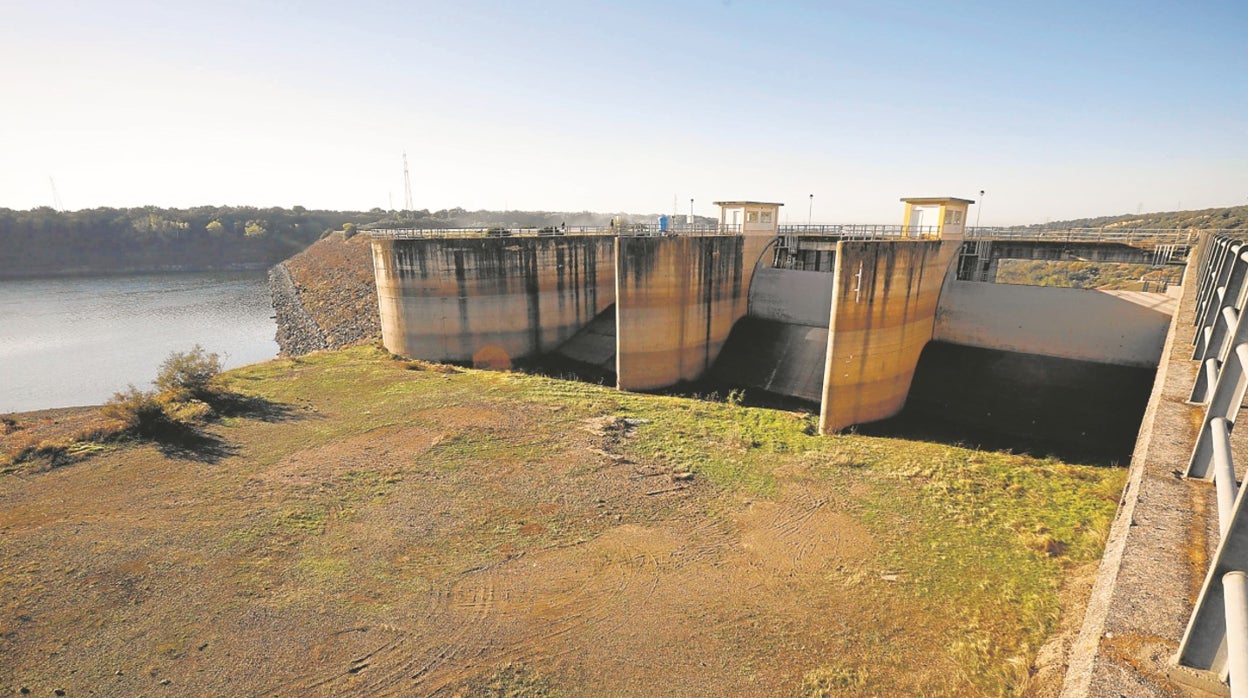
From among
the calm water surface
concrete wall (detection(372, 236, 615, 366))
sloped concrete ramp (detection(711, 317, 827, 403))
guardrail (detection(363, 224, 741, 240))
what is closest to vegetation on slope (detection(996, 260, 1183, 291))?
sloped concrete ramp (detection(711, 317, 827, 403))

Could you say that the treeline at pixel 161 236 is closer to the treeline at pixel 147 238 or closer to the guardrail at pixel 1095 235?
the treeline at pixel 147 238

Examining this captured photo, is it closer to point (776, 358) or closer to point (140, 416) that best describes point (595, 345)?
point (776, 358)

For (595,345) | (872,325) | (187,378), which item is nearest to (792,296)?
(872,325)

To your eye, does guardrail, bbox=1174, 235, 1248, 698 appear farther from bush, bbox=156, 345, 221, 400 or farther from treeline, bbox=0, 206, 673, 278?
treeline, bbox=0, 206, 673, 278

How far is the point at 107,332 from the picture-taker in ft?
130

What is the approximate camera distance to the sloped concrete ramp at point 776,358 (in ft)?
76.5

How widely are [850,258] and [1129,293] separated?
1222 cm

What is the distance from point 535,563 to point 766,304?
19362 millimetres

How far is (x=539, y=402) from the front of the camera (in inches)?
768

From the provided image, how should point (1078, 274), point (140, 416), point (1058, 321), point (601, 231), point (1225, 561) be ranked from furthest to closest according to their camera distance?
point (1078, 274) < point (601, 231) < point (1058, 321) < point (140, 416) < point (1225, 561)

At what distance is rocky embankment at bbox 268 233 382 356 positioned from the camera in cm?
3453

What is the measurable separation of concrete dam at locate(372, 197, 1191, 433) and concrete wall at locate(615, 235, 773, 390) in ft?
0.21

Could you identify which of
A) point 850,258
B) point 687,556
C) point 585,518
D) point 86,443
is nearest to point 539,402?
point 585,518

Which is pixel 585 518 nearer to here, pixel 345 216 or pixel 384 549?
pixel 384 549
